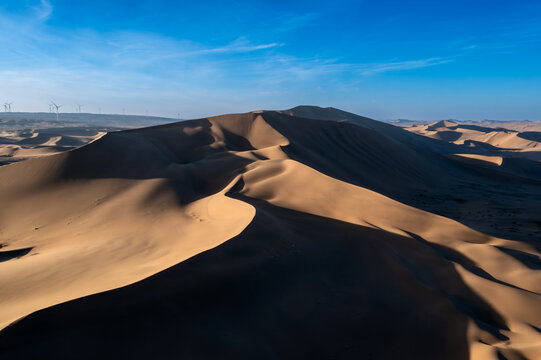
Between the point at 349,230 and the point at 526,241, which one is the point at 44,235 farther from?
the point at 526,241

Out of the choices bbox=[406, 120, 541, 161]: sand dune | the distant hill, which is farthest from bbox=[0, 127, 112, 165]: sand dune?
the distant hill

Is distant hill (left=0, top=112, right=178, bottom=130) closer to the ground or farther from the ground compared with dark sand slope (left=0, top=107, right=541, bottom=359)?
farther from the ground

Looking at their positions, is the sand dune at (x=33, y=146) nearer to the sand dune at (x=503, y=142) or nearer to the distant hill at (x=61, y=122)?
the sand dune at (x=503, y=142)

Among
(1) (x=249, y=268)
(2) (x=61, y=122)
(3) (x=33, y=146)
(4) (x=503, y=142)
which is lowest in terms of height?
(3) (x=33, y=146)

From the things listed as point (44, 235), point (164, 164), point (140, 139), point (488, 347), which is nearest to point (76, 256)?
point (44, 235)

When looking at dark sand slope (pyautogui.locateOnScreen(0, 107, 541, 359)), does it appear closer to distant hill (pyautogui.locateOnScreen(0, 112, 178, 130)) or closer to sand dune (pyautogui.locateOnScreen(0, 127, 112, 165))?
sand dune (pyautogui.locateOnScreen(0, 127, 112, 165))

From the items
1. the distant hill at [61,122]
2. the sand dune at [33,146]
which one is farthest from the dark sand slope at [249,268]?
the distant hill at [61,122]

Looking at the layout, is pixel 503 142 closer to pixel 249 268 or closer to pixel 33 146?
pixel 249 268

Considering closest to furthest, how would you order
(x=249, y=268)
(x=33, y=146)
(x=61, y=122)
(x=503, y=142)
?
(x=249, y=268) → (x=33, y=146) → (x=503, y=142) → (x=61, y=122)

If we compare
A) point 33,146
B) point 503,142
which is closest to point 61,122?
point 33,146
